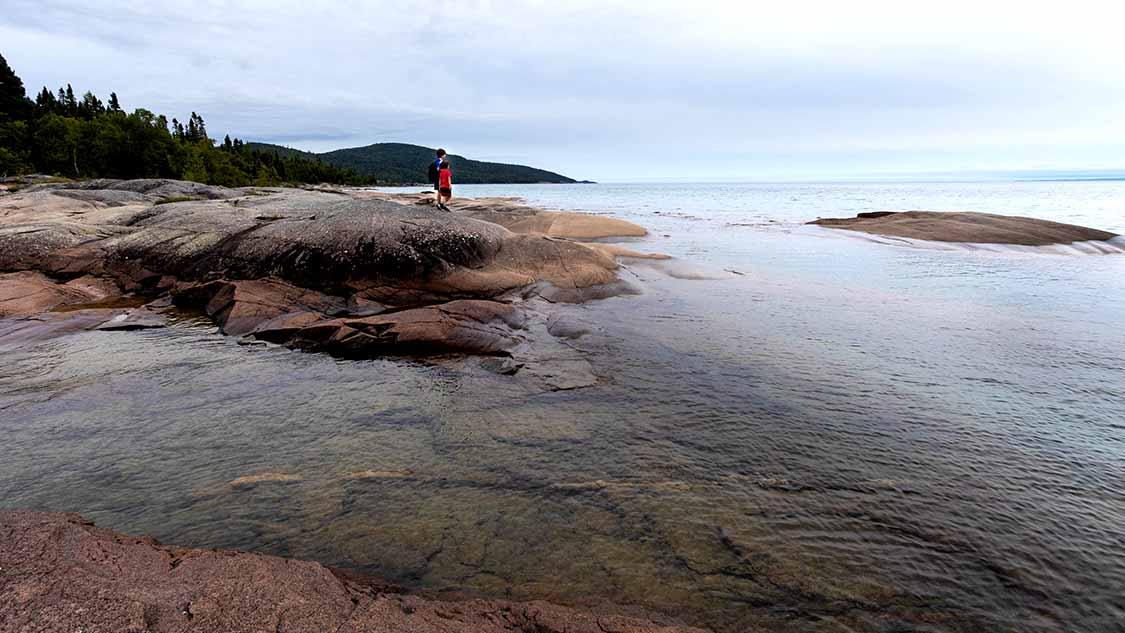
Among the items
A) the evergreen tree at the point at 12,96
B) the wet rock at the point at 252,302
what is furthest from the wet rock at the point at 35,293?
the evergreen tree at the point at 12,96

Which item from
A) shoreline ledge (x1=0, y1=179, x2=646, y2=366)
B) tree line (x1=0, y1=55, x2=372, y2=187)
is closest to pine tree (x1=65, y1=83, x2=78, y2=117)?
tree line (x1=0, y1=55, x2=372, y2=187)

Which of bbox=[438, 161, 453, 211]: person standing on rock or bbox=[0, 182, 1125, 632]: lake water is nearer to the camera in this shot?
bbox=[0, 182, 1125, 632]: lake water

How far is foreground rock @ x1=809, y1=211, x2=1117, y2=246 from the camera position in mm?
21156

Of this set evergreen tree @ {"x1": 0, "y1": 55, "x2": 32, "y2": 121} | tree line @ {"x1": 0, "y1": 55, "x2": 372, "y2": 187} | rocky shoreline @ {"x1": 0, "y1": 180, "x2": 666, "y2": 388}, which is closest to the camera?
rocky shoreline @ {"x1": 0, "y1": 180, "x2": 666, "y2": 388}

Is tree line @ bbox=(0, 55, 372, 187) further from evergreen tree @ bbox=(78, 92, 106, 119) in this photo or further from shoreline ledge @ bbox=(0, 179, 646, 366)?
shoreline ledge @ bbox=(0, 179, 646, 366)

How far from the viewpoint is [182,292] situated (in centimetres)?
1040

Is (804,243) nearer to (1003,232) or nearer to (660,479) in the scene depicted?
(1003,232)

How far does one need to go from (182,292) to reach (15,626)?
987 centimetres

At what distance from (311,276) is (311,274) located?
0.05 metres

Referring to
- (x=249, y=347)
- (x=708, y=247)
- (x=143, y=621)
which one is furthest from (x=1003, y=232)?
(x=143, y=621)

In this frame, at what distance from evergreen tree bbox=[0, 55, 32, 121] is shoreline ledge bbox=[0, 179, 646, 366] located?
329 feet

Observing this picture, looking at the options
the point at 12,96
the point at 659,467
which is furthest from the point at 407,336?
the point at 12,96

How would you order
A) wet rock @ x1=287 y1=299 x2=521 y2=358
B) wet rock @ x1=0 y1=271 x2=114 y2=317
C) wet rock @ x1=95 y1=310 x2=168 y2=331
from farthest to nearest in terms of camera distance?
wet rock @ x1=0 y1=271 x2=114 y2=317, wet rock @ x1=95 y1=310 x2=168 y2=331, wet rock @ x1=287 y1=299 x2=521 y2=358

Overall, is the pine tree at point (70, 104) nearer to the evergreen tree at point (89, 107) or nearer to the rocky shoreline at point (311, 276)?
the evergreen tree at point (89, 107)
